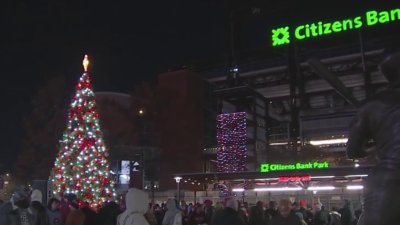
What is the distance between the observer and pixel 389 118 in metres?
2.58

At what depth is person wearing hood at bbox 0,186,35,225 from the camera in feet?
18.6

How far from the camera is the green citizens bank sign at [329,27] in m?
31.7

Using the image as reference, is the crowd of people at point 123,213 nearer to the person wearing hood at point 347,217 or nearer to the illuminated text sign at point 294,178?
the person wearing hood at point 347,217

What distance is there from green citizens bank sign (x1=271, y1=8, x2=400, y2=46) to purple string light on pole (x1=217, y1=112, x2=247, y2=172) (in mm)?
6245

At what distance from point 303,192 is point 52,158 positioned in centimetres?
2232

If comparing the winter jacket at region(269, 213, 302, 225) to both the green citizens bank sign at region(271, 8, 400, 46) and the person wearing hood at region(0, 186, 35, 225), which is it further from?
the green citizens bank sign at region(271, 8, 400, 46)

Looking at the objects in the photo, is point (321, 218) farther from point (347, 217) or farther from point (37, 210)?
point (37, 210)

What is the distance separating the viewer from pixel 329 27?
1310 inches

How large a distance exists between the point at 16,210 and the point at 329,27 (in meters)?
30.4

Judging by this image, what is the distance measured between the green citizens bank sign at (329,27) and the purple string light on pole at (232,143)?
625cm

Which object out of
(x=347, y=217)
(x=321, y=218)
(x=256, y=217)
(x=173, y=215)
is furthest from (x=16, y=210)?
(x=347, y=217)

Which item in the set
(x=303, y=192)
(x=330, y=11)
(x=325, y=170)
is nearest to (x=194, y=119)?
(x=330, y=11)

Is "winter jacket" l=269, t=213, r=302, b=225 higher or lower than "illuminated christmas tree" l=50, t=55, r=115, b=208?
lower

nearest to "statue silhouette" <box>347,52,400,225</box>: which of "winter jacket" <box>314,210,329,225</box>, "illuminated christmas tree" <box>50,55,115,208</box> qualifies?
"winter jacket" <box>314,210,329,225</box>
